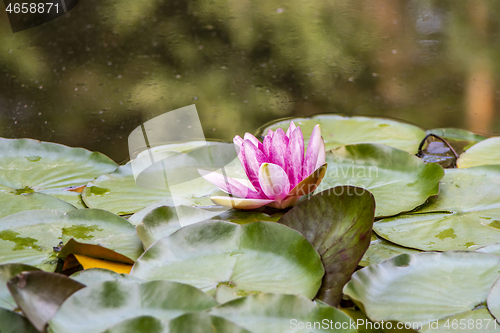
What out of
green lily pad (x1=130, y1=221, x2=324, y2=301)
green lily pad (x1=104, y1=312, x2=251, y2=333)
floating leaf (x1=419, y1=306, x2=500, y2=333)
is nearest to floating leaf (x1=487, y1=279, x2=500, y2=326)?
floating leaf (x1=419, y1=306, x2=500, y2=333)

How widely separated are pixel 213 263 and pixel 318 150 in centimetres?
33

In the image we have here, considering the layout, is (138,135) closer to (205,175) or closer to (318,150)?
(205,175)

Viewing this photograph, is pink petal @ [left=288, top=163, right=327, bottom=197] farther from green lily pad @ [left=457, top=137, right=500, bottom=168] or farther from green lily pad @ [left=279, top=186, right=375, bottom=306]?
green lily pad @ [left=457, top=137, right=500, bottom=168]

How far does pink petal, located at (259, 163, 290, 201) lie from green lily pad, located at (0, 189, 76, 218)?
0.44 meters

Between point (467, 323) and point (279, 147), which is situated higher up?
point (279, 147)

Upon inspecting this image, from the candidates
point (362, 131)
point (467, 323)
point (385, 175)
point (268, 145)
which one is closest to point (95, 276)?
point (268, 145)

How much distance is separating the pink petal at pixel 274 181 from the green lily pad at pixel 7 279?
41 cm

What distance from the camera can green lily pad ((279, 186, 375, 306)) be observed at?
618 millimetres

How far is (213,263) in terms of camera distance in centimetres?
65

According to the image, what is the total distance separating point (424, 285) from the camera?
0.61 metres

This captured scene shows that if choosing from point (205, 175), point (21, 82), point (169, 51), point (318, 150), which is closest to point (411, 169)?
point (318, 150)

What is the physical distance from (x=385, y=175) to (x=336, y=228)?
34 cm

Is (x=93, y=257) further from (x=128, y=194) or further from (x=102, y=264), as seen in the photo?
(x=128, y=194)

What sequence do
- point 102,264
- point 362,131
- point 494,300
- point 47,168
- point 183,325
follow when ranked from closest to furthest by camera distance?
1. point 183,325
2. point 494,300
3. point 102,264
4. point 47,168
5. point 362,131
